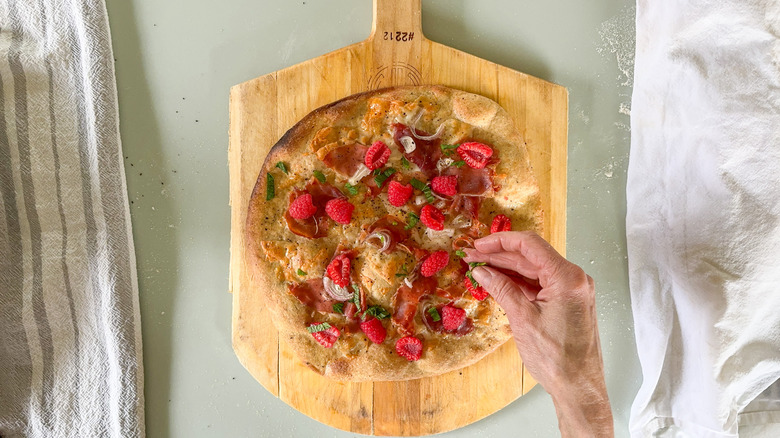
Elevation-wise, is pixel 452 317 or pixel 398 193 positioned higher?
pixel 398 193

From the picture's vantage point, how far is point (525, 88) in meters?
2.22

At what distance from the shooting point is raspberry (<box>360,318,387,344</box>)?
2.15m

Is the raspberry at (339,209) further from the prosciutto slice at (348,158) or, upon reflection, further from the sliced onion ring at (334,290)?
the sliced onion ring at (334,290)

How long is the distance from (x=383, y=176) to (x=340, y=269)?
16.2 inches

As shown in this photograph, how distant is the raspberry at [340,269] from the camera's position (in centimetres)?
213

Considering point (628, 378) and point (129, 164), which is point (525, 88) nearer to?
point (628, 378)

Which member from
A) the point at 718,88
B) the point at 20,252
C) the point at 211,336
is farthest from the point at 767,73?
the point at 20,252

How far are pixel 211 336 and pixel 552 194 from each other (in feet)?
5.26

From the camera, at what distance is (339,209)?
6.92 ft

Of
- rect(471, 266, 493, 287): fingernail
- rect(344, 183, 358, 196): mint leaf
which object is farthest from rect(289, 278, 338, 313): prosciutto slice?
rect(471, 266, 493, 287): fingernail

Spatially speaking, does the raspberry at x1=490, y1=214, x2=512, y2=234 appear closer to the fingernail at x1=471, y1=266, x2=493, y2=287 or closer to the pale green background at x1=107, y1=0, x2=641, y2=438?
the fingernail at x1=471, y1=266, x2=493, y2=287

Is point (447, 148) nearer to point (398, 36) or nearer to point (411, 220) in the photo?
point (411, 220)

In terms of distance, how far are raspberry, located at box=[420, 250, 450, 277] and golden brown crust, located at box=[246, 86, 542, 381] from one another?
11 cm

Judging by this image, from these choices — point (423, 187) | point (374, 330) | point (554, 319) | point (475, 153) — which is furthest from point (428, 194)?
point (554, 319)
